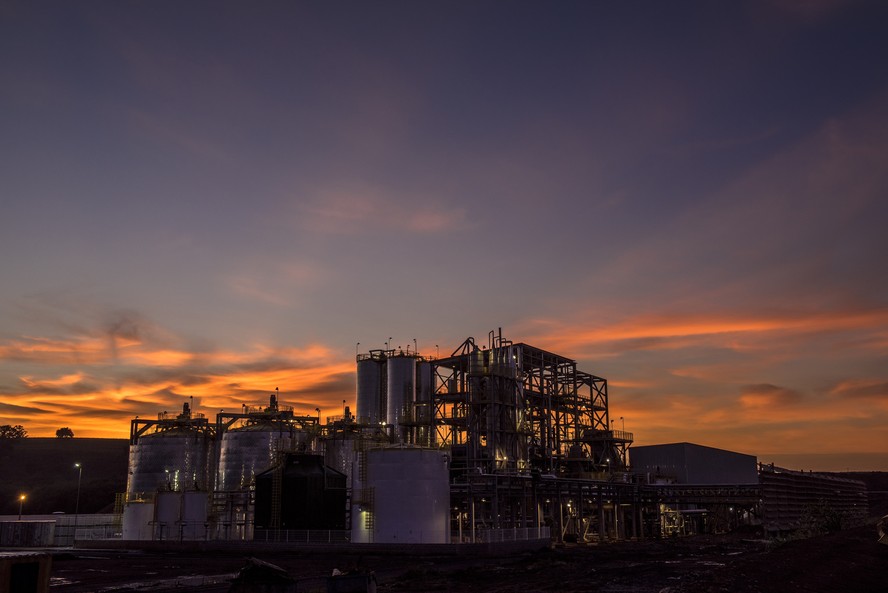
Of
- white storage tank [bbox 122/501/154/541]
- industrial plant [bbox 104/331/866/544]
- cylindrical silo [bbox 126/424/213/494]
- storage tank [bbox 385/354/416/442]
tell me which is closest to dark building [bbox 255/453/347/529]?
industrial plant [bbox 104/331/866/544]

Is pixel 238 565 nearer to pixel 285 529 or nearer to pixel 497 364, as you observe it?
pixel 285 529

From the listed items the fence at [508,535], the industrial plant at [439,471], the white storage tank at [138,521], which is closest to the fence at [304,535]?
the industrial plant at [439,471]

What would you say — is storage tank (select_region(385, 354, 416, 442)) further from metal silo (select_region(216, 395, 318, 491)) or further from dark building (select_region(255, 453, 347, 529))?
dark building (select_region(255, 453, 347, 529))

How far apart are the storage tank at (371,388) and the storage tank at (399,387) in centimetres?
187

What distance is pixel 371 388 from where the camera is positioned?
82375 mm

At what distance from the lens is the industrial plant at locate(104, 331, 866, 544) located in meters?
54.3

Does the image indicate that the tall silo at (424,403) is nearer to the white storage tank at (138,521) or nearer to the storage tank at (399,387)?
the storage tank at (399,387)

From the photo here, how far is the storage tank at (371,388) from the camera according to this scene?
81250 millimetres

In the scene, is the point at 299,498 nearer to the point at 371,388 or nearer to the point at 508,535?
the point at 508,535

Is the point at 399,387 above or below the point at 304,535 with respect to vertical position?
above

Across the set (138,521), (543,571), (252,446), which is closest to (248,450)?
(252,446)

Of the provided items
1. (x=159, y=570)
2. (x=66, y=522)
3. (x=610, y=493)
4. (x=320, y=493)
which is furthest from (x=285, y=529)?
(x=610, y=493)

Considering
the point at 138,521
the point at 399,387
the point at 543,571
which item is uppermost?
the point at 399,387

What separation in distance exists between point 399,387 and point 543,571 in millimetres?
44037
